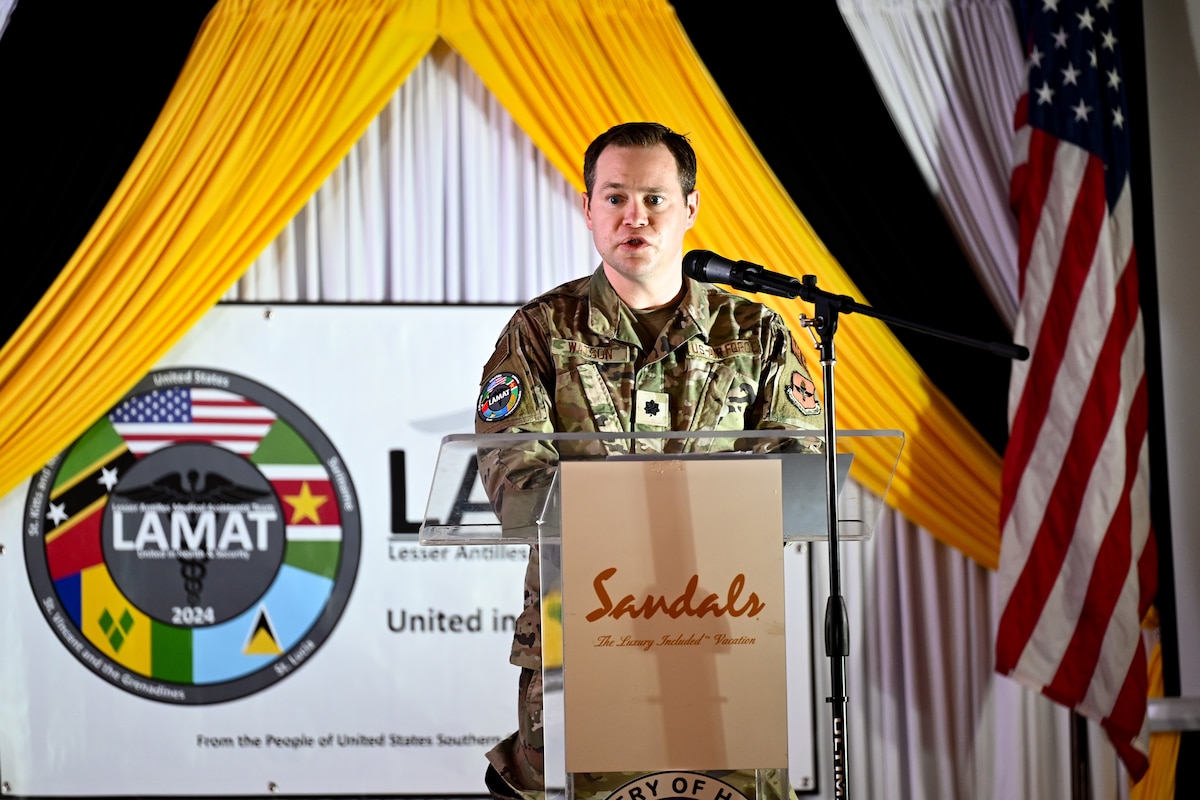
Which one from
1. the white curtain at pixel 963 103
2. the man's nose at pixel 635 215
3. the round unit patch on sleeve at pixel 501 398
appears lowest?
the round unit patch on sleeve at pixel 501 398

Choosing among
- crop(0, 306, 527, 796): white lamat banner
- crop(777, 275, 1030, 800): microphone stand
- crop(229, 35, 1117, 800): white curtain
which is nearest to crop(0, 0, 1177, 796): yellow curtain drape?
crop(229, 35, 1117, 800): white curtain

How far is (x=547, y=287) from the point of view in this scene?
398 cm

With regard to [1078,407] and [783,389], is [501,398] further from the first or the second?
[1078,407]

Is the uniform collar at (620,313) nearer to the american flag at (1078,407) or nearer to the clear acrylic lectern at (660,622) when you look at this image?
the clear acrylic lectern at (660,622)

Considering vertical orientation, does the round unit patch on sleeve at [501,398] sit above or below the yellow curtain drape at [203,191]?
below

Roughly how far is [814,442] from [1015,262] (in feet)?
7.92

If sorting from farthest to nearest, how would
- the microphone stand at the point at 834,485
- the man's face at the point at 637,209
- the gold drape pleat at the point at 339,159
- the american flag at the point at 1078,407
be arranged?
the gold drape pleat at the point at 339,159, the american flag at the point at 1078,407, the man's face at the point at 637,209, the microphone stand at the point at 834,485

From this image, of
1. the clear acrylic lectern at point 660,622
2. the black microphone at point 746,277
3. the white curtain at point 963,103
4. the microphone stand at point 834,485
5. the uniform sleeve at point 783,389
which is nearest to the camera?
the clear acrylic lectern at point 660,622

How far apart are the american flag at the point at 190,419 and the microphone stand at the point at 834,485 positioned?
7.88 feet

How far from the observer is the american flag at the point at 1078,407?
3.72 metres

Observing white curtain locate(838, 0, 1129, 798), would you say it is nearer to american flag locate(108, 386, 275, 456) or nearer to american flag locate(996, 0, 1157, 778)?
american flag locate(996, 0, 1157, 778)

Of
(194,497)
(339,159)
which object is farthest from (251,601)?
(339,159)

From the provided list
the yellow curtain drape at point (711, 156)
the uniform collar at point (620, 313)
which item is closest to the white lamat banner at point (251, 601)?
the yellow curtain drape at point (711, 156)

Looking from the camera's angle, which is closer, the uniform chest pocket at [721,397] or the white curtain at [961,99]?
the uniform chest pocket at [721,397]
